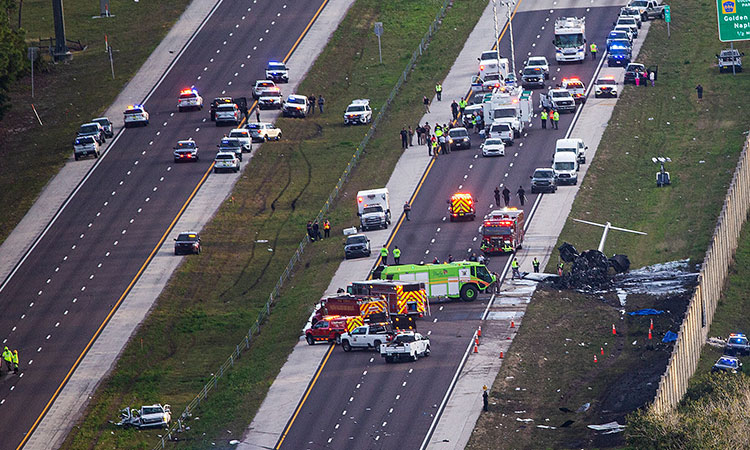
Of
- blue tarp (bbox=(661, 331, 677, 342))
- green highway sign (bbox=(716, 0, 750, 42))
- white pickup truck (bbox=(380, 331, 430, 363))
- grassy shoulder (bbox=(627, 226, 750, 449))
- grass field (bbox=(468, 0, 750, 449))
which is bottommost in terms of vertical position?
grass field (bbox=(468, 0, 750, 449))

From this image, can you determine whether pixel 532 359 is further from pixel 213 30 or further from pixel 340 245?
pixel 213 30

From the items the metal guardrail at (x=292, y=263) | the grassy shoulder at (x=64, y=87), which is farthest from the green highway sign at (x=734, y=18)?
the grassy shoulder at (x=64, y=87)

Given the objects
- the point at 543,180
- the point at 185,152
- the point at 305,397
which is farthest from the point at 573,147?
the point at 305,397

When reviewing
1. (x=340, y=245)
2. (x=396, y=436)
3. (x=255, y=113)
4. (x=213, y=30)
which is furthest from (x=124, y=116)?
(x=396, y=436)

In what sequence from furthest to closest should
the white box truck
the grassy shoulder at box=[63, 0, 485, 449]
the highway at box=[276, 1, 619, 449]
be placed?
the white box truck
the grassy shoulder at box=[63, 0, 485, 449]
the highway at box=[276, 1, 619, 449]

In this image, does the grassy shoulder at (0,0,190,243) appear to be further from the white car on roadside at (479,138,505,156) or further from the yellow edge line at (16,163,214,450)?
the white car on roadside at (479,138,505,156)

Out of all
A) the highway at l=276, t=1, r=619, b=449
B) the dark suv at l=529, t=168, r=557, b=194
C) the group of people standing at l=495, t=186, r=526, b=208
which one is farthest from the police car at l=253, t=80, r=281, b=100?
the group of people standing at l=495, t=186, r=526, b=208
